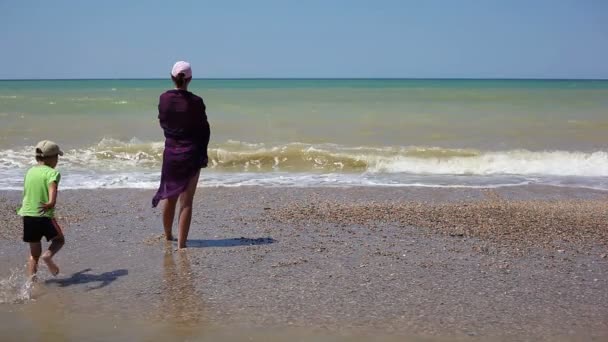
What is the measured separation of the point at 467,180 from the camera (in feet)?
33.9

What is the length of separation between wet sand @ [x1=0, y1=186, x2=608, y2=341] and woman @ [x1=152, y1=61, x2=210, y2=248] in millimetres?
472

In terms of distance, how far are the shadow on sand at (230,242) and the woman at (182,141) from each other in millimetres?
217

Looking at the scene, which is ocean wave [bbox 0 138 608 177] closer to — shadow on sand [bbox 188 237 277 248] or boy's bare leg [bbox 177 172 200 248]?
shadow on sand [bbox 188 237 277 248]

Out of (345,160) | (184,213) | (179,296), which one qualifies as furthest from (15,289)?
(345,160)

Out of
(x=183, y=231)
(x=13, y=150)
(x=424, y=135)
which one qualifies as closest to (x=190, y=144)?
(x=183, y=231)

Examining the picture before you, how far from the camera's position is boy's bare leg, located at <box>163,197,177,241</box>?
5785 millimetres

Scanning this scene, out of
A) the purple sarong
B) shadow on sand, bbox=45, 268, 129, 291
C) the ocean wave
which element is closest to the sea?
the ocean wave

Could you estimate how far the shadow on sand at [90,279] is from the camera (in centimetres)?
475

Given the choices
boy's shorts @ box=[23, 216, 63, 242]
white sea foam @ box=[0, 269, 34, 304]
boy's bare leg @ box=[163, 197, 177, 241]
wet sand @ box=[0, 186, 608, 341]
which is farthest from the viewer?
boy's bare leg @ box=[163, 197, 177, 241]
